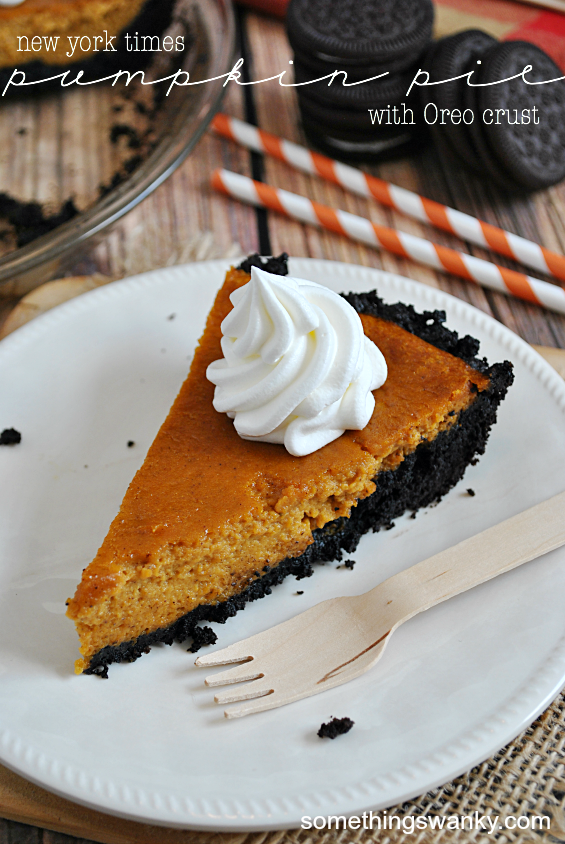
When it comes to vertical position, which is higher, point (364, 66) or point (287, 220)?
point (364, 66)

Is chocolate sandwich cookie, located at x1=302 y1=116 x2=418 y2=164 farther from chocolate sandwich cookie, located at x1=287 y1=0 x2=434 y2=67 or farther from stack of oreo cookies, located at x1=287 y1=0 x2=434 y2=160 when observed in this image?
chocolate sandwich cookie, located at x1=287 y1=0 x2=434 y2=67

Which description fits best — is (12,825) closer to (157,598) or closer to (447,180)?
(157,598)

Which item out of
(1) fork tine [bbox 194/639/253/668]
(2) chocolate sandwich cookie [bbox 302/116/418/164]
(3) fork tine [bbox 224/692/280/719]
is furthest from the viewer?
(2) chocolate sandwich cookie [bbox 302/116/418/164]

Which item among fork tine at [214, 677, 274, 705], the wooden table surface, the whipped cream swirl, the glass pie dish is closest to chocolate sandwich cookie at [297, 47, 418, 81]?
the glass pie dish

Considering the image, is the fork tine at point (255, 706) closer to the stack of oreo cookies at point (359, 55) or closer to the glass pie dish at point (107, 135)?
the glass pie dish at point (107, 135)
